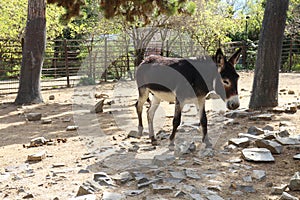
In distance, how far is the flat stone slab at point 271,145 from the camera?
203 inches

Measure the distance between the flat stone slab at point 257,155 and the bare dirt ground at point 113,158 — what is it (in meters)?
0.08

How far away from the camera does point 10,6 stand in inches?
788

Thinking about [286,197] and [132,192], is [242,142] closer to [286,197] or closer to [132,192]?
Result: [286,197]

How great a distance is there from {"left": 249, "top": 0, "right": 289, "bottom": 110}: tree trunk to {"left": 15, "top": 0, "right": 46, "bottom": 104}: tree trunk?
672 cm

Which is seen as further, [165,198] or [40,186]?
[40,186]

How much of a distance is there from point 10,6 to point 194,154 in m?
18.1

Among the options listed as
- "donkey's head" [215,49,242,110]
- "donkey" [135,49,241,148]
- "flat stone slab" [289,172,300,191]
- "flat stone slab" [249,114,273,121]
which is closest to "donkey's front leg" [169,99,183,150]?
"donkey" [135,49,241,148]

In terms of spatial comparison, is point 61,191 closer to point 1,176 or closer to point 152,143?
point 1,176

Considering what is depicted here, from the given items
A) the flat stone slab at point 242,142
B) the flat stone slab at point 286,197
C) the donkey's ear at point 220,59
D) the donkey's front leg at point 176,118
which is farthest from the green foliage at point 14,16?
the flat stone slab at point 286,197

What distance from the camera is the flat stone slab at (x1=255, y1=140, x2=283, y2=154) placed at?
5.16m

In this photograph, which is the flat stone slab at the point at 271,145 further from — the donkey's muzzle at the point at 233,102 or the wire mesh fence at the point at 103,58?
the wire mesh fence at the point at 103,58

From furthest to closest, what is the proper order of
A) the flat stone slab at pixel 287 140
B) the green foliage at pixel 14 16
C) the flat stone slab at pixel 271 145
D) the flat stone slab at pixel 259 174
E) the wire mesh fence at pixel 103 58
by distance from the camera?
the green foliage at pixel 14 16
the wire mesh fence at pixel 103 58
the flat stone slab at pixel 287 140
the flat stone slab at pixel 271 145
the flat stone slab at pixel 259 174

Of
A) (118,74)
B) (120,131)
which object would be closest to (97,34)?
(118,74)

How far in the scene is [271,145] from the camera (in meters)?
5.20
